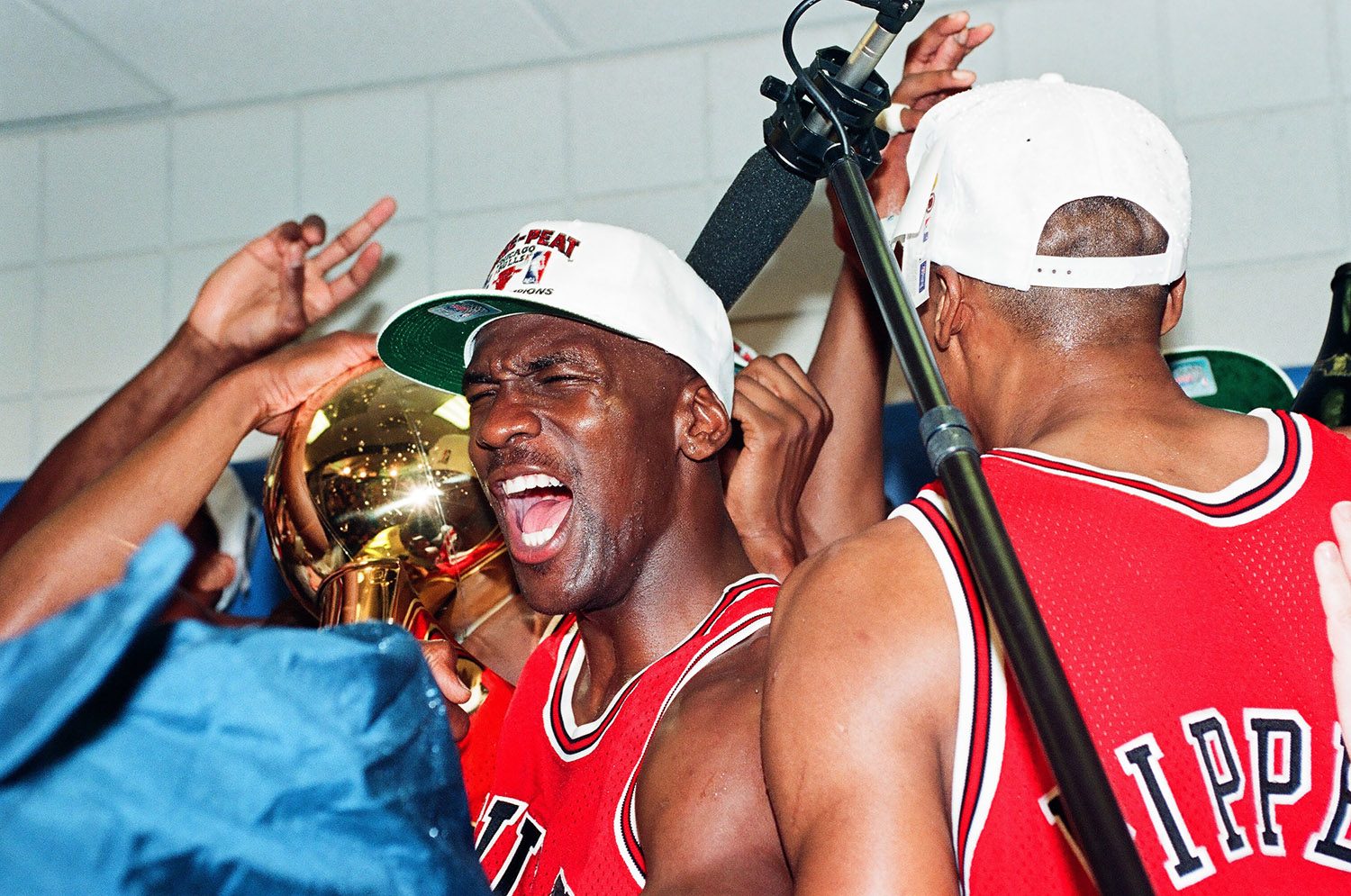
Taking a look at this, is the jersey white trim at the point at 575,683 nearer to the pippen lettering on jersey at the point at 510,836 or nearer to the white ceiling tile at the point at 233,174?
the pippen lettering on jersey at the point at 510,836

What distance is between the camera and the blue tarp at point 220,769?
0.68m

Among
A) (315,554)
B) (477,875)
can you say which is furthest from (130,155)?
(477,875)

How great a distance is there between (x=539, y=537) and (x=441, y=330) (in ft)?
1.22

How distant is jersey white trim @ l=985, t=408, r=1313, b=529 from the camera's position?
127cm

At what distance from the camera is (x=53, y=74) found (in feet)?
12.3

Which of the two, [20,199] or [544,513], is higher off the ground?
[20,199]

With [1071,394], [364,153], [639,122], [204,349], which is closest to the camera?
[1071,394]

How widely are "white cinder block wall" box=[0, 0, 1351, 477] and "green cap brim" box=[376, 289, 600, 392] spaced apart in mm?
1310

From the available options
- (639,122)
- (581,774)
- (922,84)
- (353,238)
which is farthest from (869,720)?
(639,122)

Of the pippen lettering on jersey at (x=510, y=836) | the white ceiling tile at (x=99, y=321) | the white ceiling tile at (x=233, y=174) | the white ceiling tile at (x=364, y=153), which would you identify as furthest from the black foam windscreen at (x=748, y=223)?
the white ceiling tile at (x=99, y=321)

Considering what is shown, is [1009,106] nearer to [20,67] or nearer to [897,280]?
[897,280]

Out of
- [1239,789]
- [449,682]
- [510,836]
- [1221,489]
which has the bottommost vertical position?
[510,836]

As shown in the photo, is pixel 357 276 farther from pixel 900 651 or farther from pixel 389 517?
pixel 900 651

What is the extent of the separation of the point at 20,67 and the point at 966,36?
2.42 metres
